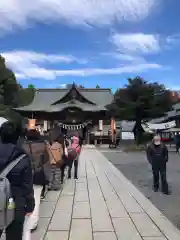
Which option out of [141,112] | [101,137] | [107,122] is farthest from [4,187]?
[107,122]

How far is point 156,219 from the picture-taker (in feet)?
19.4

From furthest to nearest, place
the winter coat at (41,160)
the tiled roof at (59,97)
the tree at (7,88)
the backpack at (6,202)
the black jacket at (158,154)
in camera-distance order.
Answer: the tiled roof at (59,97) < the tree at (7,88) < the black jacket at (158,154) < the winter coat at (41,160) < the backpack at (6,202)

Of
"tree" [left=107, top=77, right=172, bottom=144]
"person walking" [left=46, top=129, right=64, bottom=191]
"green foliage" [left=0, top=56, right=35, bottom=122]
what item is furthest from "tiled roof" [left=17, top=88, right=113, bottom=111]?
"person walking" [left=46, top=129, right=64, bottom=191]

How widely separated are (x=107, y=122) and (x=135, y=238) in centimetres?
3943

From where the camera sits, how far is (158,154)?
860 centimetres

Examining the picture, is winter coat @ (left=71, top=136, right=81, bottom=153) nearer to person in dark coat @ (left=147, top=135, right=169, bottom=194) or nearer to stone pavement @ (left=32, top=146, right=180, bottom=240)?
stone pavement @ (left=32, top=146, right=180, bottom=240)

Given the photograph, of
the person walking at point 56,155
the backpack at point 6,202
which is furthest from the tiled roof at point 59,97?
the backpack at point 6,202

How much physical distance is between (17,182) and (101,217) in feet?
10.5

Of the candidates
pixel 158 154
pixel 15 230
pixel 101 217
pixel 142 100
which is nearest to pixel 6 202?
pixel 15 230

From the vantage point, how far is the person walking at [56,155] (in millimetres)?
8195

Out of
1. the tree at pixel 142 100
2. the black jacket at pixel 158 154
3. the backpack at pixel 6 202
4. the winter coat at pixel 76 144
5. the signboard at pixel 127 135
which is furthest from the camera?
the signboard at pixel 127 135

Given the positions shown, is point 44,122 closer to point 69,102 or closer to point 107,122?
point 69,102

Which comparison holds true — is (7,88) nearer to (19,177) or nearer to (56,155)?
(56,155)

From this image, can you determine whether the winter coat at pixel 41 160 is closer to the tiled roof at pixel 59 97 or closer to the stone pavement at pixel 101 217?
the stone pavement at pixel 101 217
